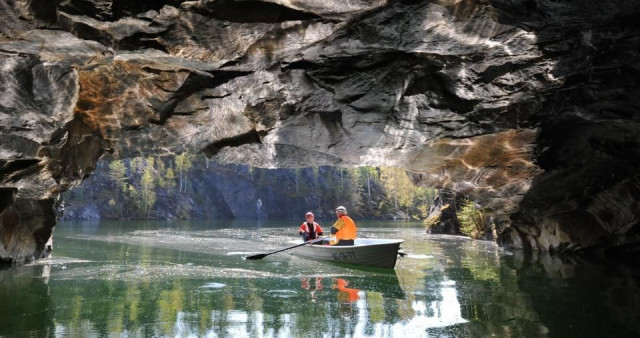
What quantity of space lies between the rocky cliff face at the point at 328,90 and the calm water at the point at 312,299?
8.06 feet

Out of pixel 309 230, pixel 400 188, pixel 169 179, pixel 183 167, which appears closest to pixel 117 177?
pixel 169 179

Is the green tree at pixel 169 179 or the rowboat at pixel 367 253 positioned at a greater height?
the green tree at pixel 169 179

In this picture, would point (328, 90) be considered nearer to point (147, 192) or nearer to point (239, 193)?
point (147, 192)

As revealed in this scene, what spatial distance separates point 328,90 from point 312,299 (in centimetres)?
385

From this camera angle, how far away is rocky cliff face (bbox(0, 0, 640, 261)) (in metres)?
5.96

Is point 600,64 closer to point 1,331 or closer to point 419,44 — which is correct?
point 419,44

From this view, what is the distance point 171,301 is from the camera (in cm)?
870

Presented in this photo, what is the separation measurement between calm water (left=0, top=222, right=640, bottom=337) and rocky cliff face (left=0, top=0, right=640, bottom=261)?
8.06ft

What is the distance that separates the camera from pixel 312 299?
8.98 metres

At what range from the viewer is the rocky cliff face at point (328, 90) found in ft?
19.6

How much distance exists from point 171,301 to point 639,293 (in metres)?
8.91

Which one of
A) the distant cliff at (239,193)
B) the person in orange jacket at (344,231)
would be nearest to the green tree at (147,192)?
the distant cliff at (239,193)

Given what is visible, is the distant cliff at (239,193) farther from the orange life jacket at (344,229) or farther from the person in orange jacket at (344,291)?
the person in orange jacket at (344,291)

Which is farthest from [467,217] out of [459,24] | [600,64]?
[459,24]
